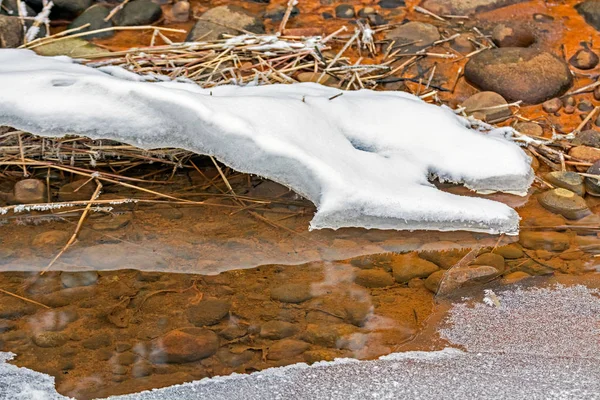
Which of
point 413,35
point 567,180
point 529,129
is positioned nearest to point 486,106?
point 529,129

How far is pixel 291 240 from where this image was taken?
302cm

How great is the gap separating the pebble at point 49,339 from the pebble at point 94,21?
7.40 feet

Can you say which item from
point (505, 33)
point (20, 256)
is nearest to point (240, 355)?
point (20, 256)

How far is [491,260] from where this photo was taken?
2.89 metres

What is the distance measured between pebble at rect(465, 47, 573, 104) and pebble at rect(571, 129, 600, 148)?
34 cm

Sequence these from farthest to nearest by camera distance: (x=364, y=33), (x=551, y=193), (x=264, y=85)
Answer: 1. (x=364, y=33)
2. (x=264, y=85)
3. (x=551, y=193)

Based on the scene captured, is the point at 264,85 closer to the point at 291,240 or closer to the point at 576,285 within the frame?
the point at 291,240

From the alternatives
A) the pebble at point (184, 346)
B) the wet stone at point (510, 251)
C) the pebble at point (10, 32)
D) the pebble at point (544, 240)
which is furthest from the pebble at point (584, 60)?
the pebble at point (10, 32)

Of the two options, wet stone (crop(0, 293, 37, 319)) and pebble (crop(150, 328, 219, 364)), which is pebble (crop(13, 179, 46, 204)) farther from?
pebble (crop(150, 328, 219, 364))

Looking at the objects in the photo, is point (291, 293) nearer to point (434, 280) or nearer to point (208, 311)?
point (208, 311)

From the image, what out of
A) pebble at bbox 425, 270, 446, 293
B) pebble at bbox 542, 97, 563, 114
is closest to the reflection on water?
pebble at bbox 425, 270, 446, 293

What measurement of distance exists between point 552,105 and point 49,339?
261cm

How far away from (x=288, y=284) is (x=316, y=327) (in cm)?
26

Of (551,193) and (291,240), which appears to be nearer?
(291,240)
